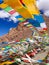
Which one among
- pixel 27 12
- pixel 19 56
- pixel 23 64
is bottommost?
pixel 27 12

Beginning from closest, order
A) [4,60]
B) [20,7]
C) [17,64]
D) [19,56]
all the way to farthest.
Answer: [20,7] → [4,60] → [17,64] → [19,56]

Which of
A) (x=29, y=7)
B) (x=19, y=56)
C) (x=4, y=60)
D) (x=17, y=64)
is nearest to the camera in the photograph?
(x=29, y=7)

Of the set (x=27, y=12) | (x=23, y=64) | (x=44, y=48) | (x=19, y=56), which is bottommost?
(x=27, y=12)

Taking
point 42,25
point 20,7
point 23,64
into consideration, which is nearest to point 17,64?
point 23,64

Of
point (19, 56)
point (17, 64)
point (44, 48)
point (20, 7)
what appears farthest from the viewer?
point (44, 48)

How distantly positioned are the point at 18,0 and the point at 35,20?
157 cm

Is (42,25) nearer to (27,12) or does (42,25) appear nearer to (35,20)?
(35,20)

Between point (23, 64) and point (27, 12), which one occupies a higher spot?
point (23, 64)

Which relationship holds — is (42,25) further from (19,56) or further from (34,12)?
(19,56)

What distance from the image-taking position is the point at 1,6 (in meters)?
11.6

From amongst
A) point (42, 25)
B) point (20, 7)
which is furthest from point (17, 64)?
point (20, 7)

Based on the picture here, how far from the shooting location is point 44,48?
38938 millimetres

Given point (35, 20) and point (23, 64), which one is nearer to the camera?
point (35, 20)

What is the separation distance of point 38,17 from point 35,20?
0.36 metres
